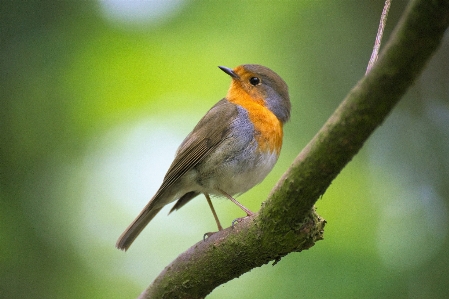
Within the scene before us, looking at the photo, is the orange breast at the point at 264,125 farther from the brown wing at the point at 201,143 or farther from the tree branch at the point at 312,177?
the tree branch at the point at 312,177

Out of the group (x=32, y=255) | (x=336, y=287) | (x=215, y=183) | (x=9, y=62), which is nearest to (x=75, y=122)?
(x=9, y=62)

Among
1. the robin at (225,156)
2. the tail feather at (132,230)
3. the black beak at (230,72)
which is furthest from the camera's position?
the black beak at (230,72)

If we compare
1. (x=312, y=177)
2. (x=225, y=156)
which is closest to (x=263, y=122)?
(x=225, y=156)

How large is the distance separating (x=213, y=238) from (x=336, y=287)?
4.29 feet

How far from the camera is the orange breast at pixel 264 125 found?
3994 mm

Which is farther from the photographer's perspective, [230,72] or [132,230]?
[230,72]

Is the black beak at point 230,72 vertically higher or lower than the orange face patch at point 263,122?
higher

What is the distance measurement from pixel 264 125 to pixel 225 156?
37 cm

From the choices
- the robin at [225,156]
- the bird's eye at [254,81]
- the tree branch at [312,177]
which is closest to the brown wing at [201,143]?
the robin at [225,156]

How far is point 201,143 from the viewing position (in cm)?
414

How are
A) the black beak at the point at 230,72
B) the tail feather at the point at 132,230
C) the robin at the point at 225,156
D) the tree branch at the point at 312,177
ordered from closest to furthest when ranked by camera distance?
1. the tree branch at the point at 312,177
2. the robin at the point at 225,156
3. the tail feather at the point at 132,230
4. the black beak at the point at 230,72

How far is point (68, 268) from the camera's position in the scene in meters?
4.51

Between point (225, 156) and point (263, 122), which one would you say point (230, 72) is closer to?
point (263, 122)

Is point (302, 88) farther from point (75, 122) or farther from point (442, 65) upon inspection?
point (75, 122)
